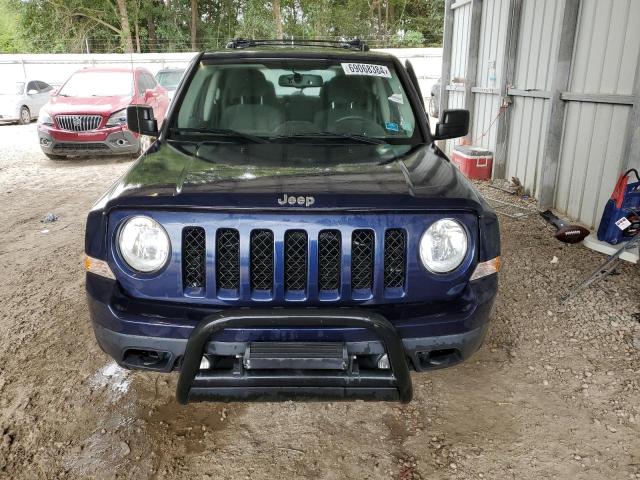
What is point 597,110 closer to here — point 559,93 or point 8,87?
point 559,93

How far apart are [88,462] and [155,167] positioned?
4.39 ft

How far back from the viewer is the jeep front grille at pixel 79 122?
30.5 ft

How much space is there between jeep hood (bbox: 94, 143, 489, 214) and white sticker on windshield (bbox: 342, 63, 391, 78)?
26.3 inches

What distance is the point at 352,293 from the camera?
7.25 ft

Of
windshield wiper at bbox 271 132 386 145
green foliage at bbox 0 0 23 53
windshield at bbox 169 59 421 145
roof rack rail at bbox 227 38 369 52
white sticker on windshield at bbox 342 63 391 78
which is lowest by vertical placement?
windshield wiper at bbox 271 132 386 145

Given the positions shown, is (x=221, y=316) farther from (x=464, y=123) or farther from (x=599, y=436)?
(x=464, y=123)

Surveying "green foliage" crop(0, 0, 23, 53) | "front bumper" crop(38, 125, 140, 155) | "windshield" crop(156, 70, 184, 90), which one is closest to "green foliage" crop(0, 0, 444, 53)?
"green foliage" crop(0, 0, 23, 53)

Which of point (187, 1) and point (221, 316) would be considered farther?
point (187, 1)

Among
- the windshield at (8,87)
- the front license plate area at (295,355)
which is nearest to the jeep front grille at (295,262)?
the front license plate area at (295,355)

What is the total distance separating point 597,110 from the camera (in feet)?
18.3

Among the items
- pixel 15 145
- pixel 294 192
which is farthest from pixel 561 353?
pixel 15 145

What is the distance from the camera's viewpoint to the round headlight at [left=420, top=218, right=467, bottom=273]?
2232 mm

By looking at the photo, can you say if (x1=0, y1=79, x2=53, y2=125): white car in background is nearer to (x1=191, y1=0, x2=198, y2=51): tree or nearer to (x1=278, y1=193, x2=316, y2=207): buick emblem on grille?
(x1=191, y1=0, x2=198, y2=51): tree

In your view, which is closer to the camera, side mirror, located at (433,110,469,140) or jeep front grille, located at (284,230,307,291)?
jeep front grille, located at (284,230,307,291)
